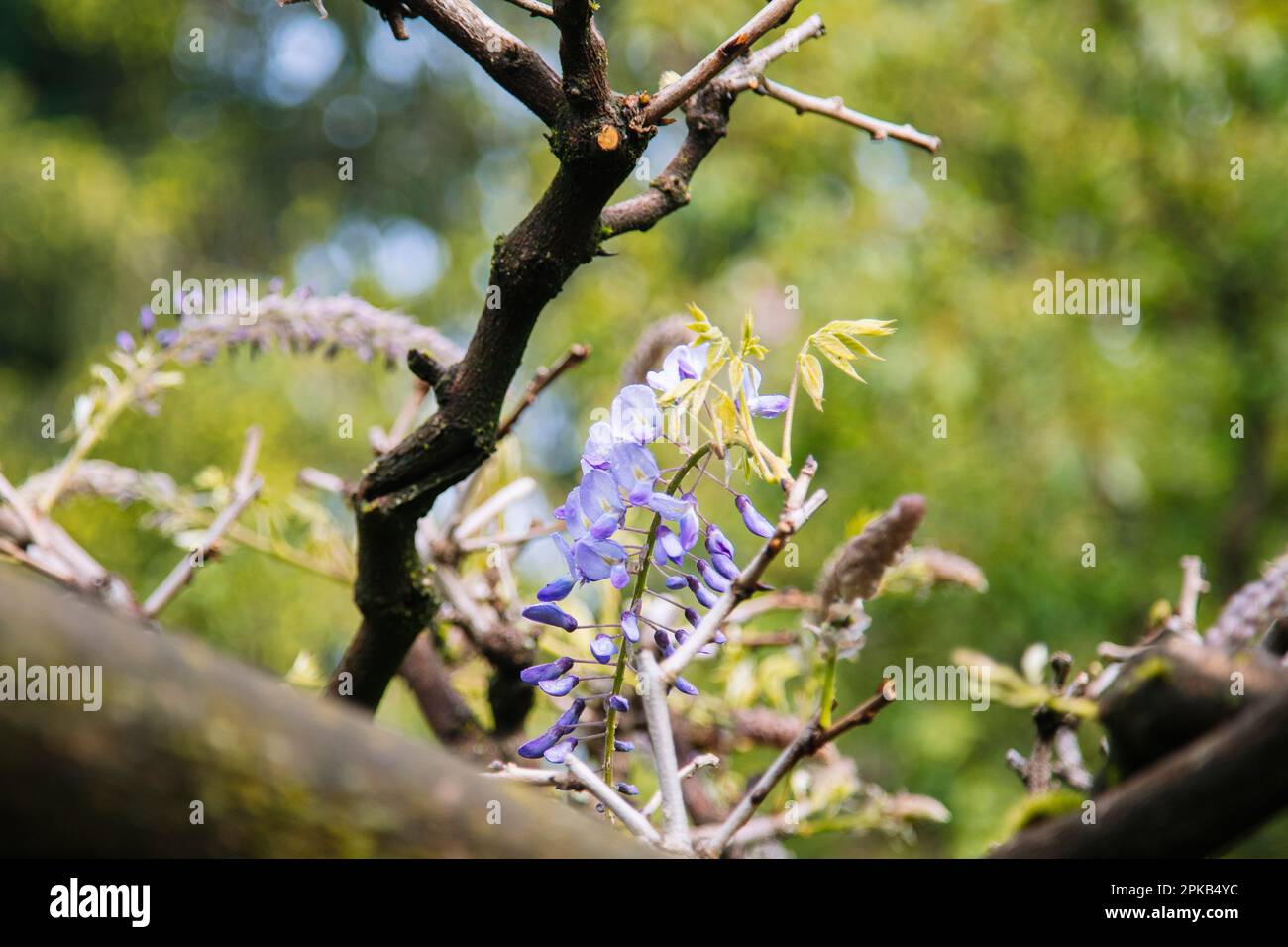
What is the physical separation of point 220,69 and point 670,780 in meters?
7.46

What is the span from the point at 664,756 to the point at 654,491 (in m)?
0.16

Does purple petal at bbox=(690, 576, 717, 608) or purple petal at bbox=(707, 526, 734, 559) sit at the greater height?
purple petal at bbox=(707, 526, 734, 559)

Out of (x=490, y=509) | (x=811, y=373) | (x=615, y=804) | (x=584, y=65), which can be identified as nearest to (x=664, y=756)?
(x=615, y=804)

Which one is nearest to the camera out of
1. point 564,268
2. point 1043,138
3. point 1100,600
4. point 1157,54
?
point 564,268

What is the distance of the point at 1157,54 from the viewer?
11.5 ft

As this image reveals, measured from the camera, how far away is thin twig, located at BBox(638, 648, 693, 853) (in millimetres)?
650

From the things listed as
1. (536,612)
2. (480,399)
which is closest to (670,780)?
(536,612)

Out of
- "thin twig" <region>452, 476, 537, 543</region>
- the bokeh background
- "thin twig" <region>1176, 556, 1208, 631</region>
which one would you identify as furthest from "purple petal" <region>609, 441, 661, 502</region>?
the bokeh background

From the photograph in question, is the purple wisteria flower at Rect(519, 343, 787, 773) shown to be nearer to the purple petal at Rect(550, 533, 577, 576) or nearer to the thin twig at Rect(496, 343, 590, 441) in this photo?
the purple petal at Rect(550, 533, 577, 576)

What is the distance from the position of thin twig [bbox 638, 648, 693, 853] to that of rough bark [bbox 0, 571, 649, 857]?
Result: 0.70 feet

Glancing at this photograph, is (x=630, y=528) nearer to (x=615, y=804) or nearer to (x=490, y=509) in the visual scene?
(x=615, y=804)
